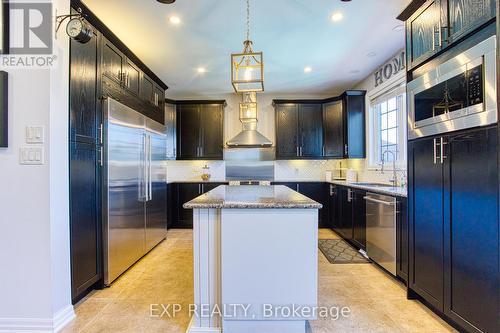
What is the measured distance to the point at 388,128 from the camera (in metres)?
4.20

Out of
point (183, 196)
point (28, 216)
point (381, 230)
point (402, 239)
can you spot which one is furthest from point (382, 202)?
point (183, 196)

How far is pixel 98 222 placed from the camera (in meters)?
2.62

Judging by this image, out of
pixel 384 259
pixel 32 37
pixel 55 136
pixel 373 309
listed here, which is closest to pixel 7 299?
pixel 55 136

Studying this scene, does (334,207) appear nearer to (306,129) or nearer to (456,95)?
(306,129)

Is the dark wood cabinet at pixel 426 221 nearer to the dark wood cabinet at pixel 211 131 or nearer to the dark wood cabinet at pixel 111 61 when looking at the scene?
the dark wood cabinet at pixel 111 61

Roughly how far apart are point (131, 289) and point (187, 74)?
10.8ft

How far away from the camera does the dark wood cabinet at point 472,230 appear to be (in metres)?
1.60

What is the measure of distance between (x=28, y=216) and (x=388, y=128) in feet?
14.7

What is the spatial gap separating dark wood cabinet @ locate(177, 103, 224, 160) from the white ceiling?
2.86ft

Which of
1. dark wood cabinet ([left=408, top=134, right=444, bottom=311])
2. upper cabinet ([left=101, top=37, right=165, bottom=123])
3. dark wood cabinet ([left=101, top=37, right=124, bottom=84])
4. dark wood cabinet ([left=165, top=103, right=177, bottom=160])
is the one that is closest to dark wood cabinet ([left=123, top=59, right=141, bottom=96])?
upper cabinet ([left=101, top=37, right=165, bottom=123])

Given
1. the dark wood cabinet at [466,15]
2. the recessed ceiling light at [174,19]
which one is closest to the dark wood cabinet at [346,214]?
the dark wood cabinet at [466,15]

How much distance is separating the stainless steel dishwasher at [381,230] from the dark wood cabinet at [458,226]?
379 mm

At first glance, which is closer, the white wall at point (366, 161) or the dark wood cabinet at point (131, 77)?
the dark wood cabinet at point (131, 77)

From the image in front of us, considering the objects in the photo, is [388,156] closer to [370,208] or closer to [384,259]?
[370,208]
